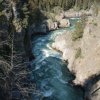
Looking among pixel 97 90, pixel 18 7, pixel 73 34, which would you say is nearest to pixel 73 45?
pixel 73 34

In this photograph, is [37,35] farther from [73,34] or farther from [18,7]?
[18,7]

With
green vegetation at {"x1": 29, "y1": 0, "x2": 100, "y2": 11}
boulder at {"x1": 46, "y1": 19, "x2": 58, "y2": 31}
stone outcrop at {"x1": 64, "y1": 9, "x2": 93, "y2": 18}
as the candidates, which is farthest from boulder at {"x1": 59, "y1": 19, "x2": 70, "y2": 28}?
green vegetation at {"x1": 29, "y1": 0, "x2": 100, "y2": 11}

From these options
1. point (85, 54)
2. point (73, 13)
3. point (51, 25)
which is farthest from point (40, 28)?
point (85, 54)

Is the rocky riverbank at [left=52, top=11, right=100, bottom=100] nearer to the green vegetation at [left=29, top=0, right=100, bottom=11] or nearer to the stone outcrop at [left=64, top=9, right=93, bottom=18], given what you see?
the stone outcrop at [left=64, top=9, right=93, bottom=18]

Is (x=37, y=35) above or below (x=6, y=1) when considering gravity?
below

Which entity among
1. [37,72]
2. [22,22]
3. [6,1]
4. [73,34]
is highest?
[6,1]

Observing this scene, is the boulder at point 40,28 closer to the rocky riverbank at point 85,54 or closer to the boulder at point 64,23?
the boulder at point 64,23

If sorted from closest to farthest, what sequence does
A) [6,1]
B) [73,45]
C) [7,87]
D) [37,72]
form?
[7,87], [6,1], [37,72], [73,45]

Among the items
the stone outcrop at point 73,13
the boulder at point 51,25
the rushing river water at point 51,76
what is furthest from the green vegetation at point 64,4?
the rushing river water at point 51,76
